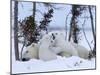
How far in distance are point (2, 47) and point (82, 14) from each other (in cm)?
96

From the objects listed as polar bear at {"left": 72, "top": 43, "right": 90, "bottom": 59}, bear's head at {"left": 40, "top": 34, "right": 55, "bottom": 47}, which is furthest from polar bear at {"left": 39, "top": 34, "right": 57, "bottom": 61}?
polar bear at {"left": 72, "top": 43, "right": 90, "bottom": 59}

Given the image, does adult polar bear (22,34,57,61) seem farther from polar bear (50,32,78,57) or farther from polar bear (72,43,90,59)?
polar bear (72,43,90,59)

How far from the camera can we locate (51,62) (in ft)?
7.60

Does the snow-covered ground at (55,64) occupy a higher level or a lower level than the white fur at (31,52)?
lower

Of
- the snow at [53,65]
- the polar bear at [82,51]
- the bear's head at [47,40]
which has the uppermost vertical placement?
the bear's head at [47,40]

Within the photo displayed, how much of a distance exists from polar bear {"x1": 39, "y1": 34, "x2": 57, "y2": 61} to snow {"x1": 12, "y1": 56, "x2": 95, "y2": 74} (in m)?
0.04

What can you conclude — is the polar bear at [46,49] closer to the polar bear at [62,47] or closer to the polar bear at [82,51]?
the polar bear at [62,47]

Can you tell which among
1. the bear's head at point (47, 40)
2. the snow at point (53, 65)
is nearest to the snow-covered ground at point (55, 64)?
the snow at point (53, 65)

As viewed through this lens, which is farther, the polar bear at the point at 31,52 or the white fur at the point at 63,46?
the white fur at the point at 63,46

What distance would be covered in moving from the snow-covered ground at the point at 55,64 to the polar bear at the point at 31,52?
0.04 metres

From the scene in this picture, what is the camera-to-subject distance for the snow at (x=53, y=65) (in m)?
2.20

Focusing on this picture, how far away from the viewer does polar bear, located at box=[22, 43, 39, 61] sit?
7.30 feet

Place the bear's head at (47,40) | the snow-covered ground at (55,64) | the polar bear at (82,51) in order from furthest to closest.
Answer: the polar bear at (82,51) → the bear's head at (47,40) → the snow-covered ground at (55,64)

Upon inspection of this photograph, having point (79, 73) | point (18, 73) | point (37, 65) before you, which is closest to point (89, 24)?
point (79, 73)
